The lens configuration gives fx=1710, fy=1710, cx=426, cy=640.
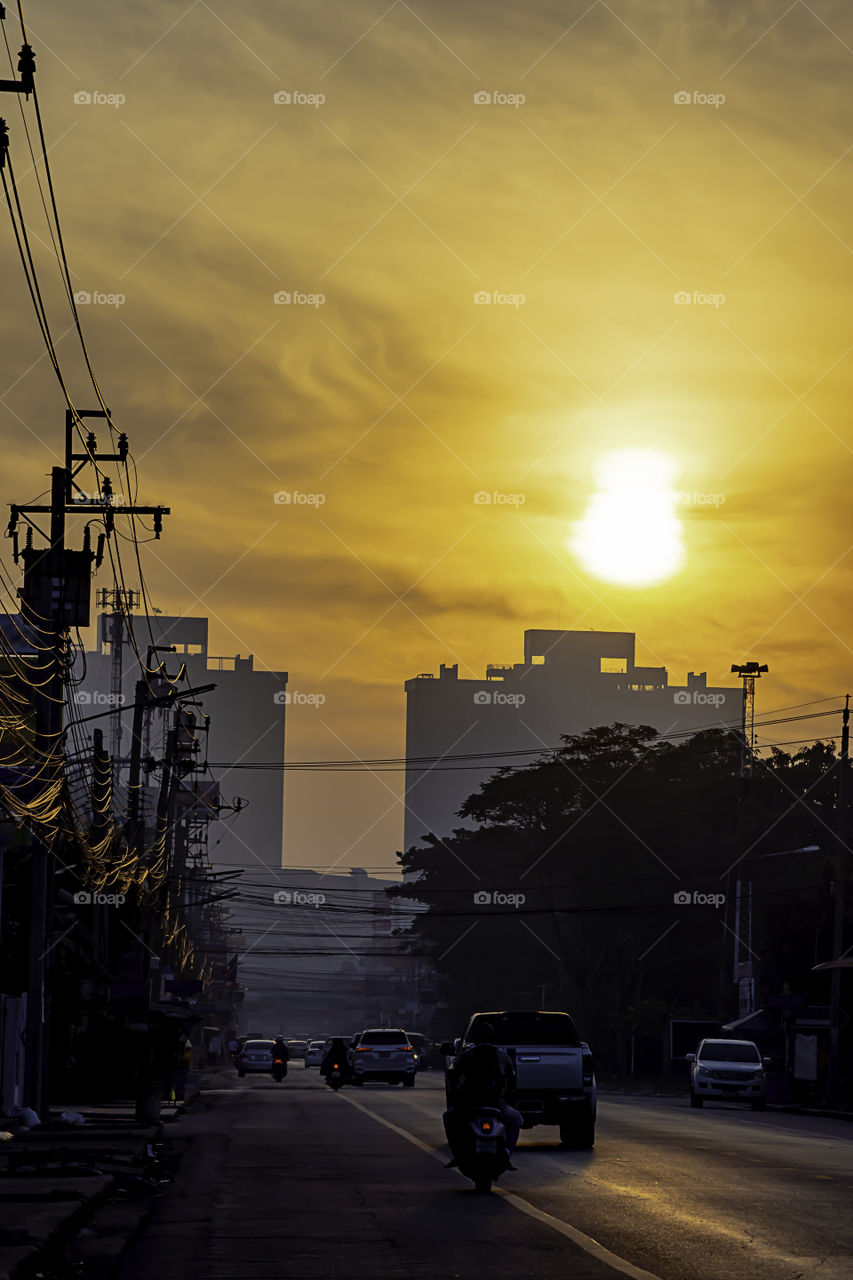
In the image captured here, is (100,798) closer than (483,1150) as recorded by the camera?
No

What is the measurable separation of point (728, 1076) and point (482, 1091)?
1121 inches

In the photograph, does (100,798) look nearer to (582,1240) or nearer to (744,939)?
(582,1240)

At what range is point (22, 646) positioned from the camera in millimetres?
65250

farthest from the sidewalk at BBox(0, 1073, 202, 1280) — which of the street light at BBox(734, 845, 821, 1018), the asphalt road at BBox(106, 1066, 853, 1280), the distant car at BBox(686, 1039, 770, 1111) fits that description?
the street light at BBox(734, 845, 821, 1018)

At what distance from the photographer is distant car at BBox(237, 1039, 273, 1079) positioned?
76.6 meters

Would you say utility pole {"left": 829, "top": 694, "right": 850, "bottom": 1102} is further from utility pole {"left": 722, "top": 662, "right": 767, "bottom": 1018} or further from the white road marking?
the white road marking

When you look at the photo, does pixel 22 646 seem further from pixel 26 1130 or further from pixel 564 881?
pixel 26 1130

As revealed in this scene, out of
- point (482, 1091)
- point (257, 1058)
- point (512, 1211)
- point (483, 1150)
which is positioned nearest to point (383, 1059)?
point (257, 1058)

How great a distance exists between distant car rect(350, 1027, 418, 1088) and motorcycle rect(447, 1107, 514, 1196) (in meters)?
38.4

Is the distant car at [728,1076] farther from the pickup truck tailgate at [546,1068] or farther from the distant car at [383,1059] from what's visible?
the pickup truck tailgate at [546,1068]

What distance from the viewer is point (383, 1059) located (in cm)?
5541

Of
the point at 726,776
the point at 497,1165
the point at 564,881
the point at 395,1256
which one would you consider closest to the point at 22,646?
the point at 564,881

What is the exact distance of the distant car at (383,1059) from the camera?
55344 mm

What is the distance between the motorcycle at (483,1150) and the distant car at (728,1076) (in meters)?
28.2
